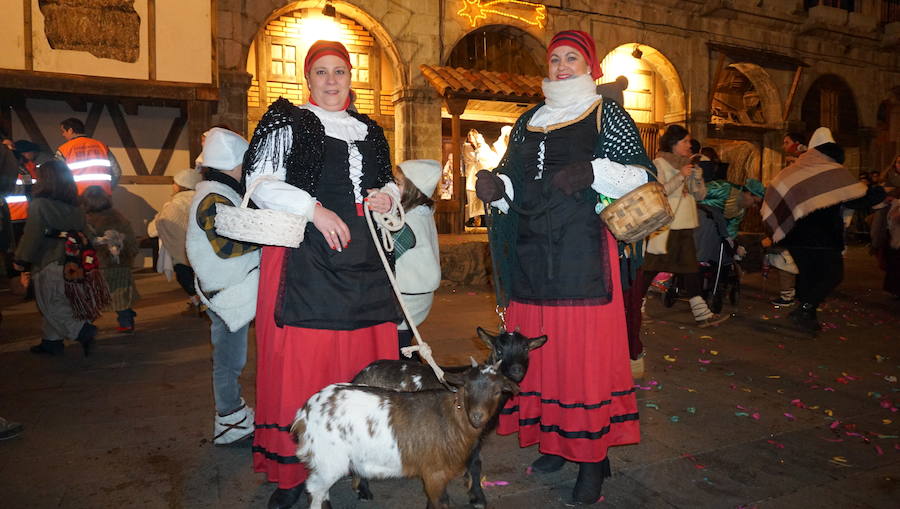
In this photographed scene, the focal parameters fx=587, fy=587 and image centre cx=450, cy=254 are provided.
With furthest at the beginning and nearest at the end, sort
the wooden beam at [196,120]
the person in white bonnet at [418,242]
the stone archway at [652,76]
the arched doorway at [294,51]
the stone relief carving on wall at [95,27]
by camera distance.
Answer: the stone archway at [652,76] → the arched doorway at [294,51] → the wooden beam at [196,120] → the stone relief carving on wall at [95,27] → the person in white bonnet at [418,242]

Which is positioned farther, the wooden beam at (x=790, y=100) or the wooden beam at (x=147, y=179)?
the wooden beam at (x=790, y=100)

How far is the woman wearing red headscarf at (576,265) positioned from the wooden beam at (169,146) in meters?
11.8

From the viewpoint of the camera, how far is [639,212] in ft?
8.93

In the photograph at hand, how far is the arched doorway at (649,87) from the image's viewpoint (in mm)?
17047

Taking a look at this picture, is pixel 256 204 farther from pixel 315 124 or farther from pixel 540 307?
pixel 540 307

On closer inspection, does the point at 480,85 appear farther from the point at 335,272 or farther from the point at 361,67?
the point at 335,272

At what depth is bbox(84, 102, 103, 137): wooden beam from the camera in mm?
12391

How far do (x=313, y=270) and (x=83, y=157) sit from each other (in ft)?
28.6

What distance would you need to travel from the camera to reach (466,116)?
16141 mm

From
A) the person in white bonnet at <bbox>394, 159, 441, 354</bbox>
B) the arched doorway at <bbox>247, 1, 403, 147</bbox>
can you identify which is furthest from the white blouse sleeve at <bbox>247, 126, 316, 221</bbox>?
the arched doorway at <bbox>247, 1, 403, 147</bbox>

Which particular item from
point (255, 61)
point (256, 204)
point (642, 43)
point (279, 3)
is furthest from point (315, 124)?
point (642, 43)

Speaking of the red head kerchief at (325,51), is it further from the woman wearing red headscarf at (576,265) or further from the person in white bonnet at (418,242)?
the person in white bonnet at (418,242)

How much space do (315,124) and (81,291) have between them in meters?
4.45

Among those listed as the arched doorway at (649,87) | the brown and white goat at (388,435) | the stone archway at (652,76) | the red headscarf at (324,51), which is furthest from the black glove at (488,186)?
the arched doorway at (649,87)
